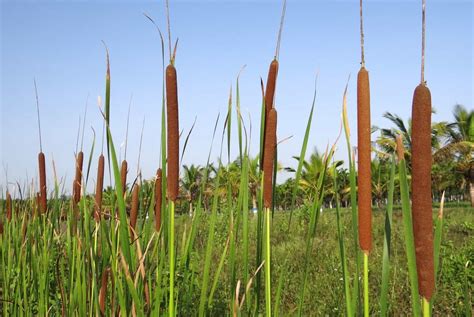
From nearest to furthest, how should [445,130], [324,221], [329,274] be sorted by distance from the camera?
1. [329,274]
2. [324,221]
3. [445,130]

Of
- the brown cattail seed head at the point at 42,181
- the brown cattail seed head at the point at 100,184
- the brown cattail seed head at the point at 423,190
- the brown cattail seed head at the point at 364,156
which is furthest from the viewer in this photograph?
the brown cattail seed head at the point at 42,181

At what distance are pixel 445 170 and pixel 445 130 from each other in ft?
26.5

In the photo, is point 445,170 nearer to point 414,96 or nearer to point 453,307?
point 453,307

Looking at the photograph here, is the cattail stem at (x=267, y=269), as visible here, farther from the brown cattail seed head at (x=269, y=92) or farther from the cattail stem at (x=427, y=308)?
the cattail stem at (x=427, y=308)

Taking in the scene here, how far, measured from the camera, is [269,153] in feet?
2.84

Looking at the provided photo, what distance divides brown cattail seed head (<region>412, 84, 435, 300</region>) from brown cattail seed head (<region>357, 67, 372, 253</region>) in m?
0.11

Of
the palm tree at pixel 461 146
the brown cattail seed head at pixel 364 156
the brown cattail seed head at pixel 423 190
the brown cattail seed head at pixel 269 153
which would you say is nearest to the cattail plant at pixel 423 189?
the brown cattail seed head at pixel 423 190

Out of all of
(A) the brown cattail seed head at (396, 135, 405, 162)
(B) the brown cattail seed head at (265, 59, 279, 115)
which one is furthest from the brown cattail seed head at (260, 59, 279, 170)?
(A) the brown cattail seed head at (396, 135, 405, 162)

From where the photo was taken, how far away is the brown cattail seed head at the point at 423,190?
562 millimetres

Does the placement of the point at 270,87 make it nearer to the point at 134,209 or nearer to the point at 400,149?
the point at 400,149

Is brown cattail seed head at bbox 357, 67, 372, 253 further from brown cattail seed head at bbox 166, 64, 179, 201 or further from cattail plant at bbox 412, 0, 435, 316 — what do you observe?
brown cattail seed head at bbox 166, 64, 179, 201

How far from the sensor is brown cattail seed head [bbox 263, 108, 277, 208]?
0.86 metres

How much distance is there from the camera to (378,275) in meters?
5.59

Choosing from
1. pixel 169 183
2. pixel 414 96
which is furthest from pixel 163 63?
pixel 414 96
